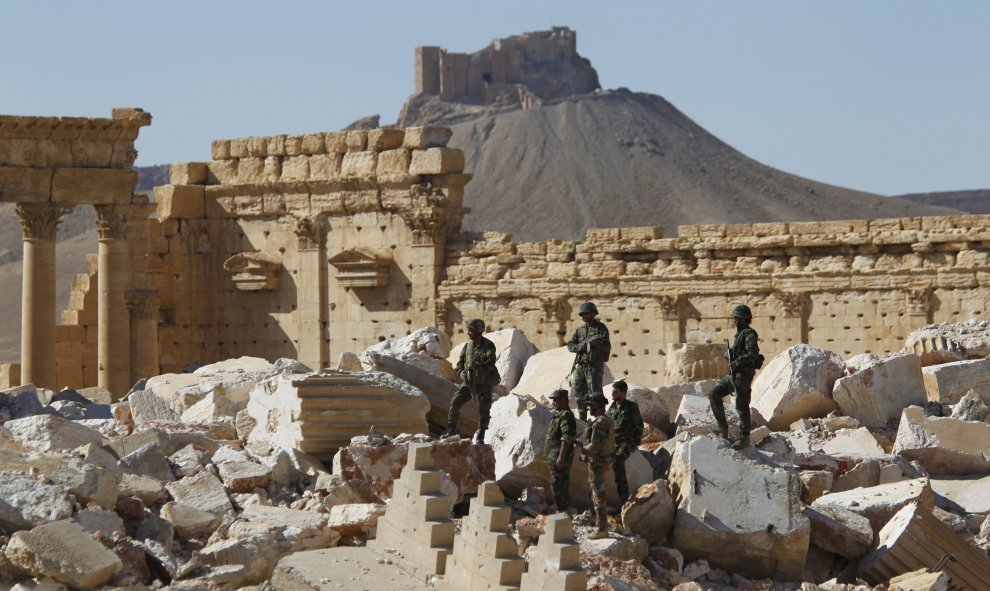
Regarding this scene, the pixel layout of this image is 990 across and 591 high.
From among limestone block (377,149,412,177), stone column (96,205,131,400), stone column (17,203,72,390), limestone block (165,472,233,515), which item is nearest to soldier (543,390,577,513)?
limestone block (165,472,233,515)

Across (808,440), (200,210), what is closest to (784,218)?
(200,210)

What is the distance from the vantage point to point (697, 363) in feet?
86.4

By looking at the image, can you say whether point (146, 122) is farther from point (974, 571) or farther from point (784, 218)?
point (784, 218)

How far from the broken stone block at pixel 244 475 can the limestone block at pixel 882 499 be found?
514 cm

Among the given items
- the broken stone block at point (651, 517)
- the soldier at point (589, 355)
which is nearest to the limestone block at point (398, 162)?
the soldier at point (589, 355)

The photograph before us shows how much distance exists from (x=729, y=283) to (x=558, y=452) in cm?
1320

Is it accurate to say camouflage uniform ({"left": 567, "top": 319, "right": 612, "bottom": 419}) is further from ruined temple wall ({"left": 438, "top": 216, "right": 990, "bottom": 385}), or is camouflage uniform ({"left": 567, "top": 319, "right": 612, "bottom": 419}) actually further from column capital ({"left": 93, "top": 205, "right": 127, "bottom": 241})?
column capital ({"left": 93, "top": 205, "right": 127, "bottom": 241})

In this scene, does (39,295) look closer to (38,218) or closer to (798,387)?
(38,218)

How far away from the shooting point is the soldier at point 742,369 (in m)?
18.0

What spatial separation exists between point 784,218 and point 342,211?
189ft

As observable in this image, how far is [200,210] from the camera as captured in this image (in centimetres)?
3431

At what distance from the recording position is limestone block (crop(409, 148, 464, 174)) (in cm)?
3209

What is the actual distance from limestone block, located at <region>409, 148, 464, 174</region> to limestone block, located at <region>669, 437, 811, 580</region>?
15466 mm

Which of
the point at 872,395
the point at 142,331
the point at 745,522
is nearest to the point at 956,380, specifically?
the point at 872,395
